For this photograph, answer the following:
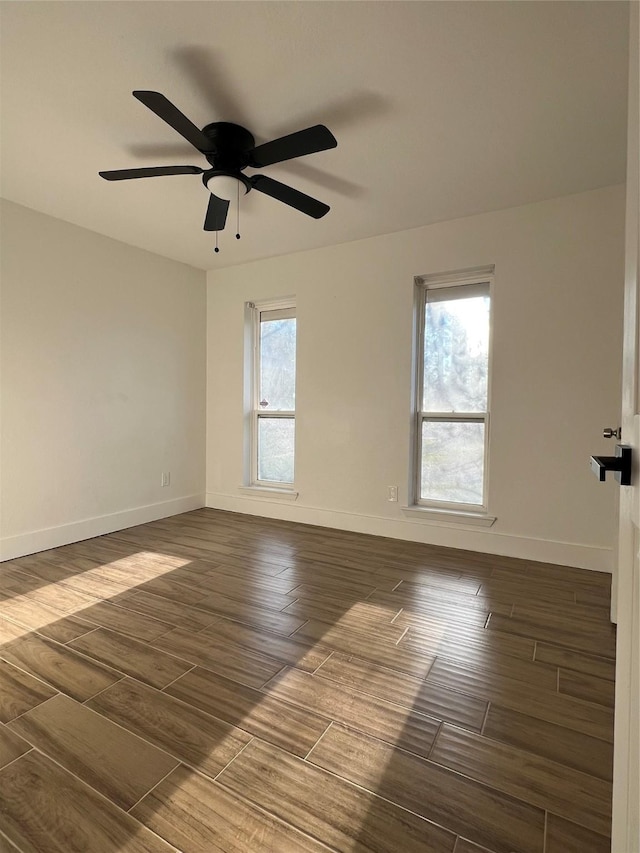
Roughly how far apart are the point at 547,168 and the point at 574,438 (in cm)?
172

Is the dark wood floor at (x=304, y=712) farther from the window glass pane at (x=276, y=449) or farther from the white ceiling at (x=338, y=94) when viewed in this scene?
the white ceiling at (x=338, y=94)

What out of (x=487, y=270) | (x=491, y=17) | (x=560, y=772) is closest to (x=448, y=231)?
(x=487, y=270)

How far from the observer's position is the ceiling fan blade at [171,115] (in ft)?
5.06

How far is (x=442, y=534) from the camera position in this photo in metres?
3.39

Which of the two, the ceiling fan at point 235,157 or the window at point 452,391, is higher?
the ceiling fan at point 235,157

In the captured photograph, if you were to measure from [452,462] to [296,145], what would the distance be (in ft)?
8.30

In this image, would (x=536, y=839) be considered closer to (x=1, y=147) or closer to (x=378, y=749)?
(x=378, y=749)

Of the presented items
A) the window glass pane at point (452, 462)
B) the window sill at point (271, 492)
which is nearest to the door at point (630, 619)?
the window glass pane at point (452, 462)

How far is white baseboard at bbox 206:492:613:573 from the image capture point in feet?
9.59

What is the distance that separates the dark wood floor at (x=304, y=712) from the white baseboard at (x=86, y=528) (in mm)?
475

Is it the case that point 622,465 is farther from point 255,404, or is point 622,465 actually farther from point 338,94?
point 255,404

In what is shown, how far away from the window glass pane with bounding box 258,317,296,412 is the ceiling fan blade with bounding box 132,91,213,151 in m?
2.30

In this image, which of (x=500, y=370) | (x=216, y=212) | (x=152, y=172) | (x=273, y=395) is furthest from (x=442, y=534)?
(x=152, y=172)

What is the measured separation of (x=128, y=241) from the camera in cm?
372
